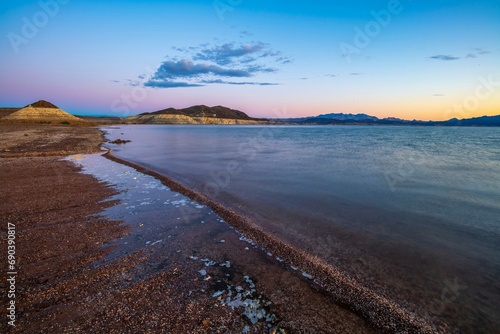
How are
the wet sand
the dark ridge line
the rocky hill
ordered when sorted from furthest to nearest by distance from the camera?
the rocky hill
the dark ridge line
the wet sand

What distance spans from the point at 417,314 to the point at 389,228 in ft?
16.9

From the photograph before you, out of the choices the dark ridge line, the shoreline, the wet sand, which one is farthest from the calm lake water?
the wet sand

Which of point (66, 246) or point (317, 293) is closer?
point (317, 293)

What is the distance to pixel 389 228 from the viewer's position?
10242 mm

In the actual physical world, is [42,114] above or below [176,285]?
above

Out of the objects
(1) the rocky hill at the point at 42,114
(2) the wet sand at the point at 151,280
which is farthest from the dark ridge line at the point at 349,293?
(1) the rocky hill at the point at 42,114

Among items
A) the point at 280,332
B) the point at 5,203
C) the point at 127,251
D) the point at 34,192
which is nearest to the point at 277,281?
the point at 280,332

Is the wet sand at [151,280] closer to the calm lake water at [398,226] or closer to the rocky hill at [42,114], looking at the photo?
the calm lake water at [398,226]

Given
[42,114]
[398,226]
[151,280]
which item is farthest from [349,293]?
[42,114]

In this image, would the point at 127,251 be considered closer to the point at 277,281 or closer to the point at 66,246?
the point at 66,246

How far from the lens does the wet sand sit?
16.1 ft

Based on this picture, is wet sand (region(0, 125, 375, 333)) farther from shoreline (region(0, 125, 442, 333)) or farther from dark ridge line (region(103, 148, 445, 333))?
dark ridge line (region(103, 148, 445, 333))

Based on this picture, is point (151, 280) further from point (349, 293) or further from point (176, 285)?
point (349, 293)

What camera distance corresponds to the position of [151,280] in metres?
6.25
